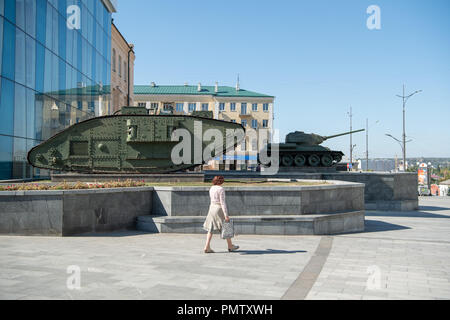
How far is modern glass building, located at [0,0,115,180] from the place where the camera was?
1891cm

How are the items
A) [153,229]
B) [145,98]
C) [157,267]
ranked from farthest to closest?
[145,98]
[153,229]
[157,267]

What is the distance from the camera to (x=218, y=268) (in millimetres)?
7035

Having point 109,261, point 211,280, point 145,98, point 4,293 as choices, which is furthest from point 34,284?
point 145,98

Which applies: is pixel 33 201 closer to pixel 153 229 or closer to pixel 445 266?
pixel 153 229

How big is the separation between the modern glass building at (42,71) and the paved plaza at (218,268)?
38.5ft

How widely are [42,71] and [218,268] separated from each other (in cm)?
1954

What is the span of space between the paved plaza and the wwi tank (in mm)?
4596

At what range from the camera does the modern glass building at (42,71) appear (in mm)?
18906

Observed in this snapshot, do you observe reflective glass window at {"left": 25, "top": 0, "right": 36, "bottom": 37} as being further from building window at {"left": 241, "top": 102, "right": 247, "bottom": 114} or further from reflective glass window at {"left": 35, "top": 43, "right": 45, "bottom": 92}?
building window at {"left": 241, "top": 102, "right": 247, "bottom": 114}

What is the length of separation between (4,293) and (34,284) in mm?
486

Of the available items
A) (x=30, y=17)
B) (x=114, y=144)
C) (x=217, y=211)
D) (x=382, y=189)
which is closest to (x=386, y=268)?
(x=217, y=211)

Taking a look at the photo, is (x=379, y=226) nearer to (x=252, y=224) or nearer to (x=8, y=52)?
(x=252, y=224)

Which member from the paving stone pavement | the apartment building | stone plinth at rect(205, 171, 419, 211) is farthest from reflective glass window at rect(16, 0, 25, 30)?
the apartment building
